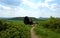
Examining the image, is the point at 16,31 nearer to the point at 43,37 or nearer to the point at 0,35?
the point at 0,35

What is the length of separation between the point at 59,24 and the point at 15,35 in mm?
11979

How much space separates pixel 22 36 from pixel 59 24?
11471 millimetres

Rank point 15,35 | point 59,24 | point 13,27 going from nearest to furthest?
point 15,35
point 13,27
point 59,24

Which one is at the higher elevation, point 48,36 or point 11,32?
point 11,32

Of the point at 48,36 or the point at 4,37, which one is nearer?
the point at 4,37

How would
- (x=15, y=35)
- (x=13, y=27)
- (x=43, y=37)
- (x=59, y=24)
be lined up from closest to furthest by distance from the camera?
(x=15, y=35) < (x=13, y=27) < (x=43, y=37) < (x=59, y=24)

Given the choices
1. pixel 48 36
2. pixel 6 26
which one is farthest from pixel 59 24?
pixel 6 26

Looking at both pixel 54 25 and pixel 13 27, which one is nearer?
pixel 13 27

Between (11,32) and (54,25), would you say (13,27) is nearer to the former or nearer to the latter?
(11,32)

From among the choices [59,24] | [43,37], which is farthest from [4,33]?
[59,24]

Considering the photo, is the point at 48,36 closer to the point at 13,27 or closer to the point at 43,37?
the point at 43,37

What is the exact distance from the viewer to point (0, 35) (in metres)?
10.4

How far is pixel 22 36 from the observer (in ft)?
34.3

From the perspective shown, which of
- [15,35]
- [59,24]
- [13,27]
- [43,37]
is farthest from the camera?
[59,24]
